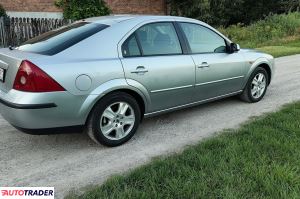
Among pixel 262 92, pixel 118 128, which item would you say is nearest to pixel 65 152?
pixel 118 128

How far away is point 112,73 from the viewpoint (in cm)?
411

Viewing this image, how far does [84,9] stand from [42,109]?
34.0 feet

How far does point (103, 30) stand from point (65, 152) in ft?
4.95

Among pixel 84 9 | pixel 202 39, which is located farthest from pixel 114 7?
pixel 202 39

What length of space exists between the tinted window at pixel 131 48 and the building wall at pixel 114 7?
13.1 metres

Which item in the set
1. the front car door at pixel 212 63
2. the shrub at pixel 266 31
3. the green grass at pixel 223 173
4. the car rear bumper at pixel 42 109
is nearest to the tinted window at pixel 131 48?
the car rear bumper at pixel 42 109

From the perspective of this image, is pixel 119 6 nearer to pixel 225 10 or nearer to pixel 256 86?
pixel 225 10

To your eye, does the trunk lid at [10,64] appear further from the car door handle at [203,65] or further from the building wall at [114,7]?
the building wall at [114,7]

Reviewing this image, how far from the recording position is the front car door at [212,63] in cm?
511

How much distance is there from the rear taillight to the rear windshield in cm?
35

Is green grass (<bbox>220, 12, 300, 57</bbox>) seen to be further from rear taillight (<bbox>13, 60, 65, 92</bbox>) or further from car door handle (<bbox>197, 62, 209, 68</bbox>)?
rear taillight (<bbox>13, 60, 65, 92</bbox>)

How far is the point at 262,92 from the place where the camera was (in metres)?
6.35

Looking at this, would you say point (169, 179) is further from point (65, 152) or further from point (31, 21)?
point (31, 21)

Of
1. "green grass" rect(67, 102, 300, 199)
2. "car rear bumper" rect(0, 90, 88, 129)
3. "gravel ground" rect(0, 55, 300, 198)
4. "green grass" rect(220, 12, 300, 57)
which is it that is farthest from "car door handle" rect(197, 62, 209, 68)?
"green grass" rect(220, 12, 300, 57)
